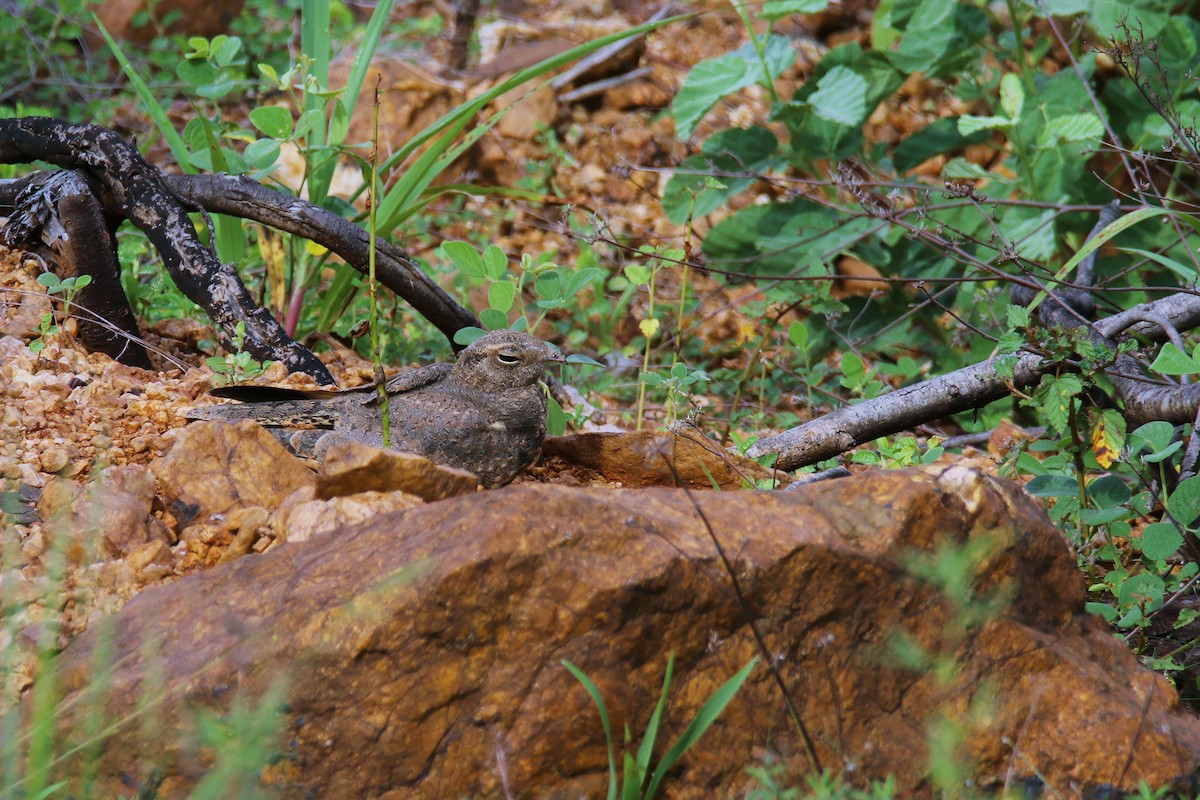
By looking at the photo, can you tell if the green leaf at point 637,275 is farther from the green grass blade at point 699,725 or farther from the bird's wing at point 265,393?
the green grass blade at point 699,725

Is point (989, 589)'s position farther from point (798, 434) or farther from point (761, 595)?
point (798, 434)

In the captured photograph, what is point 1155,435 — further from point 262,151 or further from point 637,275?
point 262,151

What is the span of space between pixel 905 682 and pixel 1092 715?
0.34 metres

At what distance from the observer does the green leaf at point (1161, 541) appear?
2.55 meters

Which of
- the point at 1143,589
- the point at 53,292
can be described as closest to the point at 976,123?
the point at 1143,589

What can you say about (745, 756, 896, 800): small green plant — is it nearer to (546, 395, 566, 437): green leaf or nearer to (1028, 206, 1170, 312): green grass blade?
(546, 395, 566, 437): green leaf

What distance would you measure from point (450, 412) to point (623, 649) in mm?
1042

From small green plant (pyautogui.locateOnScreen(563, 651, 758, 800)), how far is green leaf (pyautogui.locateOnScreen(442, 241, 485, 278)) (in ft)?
5.16

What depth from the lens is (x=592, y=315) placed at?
18.2ft

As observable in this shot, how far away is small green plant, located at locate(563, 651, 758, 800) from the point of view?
1.81 m

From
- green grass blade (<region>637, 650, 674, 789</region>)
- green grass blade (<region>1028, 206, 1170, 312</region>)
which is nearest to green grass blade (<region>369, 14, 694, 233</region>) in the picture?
green grass blade (<region>1028, 206, 1170, 312</region>)

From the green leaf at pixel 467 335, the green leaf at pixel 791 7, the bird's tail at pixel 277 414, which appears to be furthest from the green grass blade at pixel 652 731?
the green leaf at pixel 791 7

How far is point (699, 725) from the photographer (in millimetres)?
1850

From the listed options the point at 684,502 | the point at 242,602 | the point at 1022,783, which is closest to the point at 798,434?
the point at 684,502
